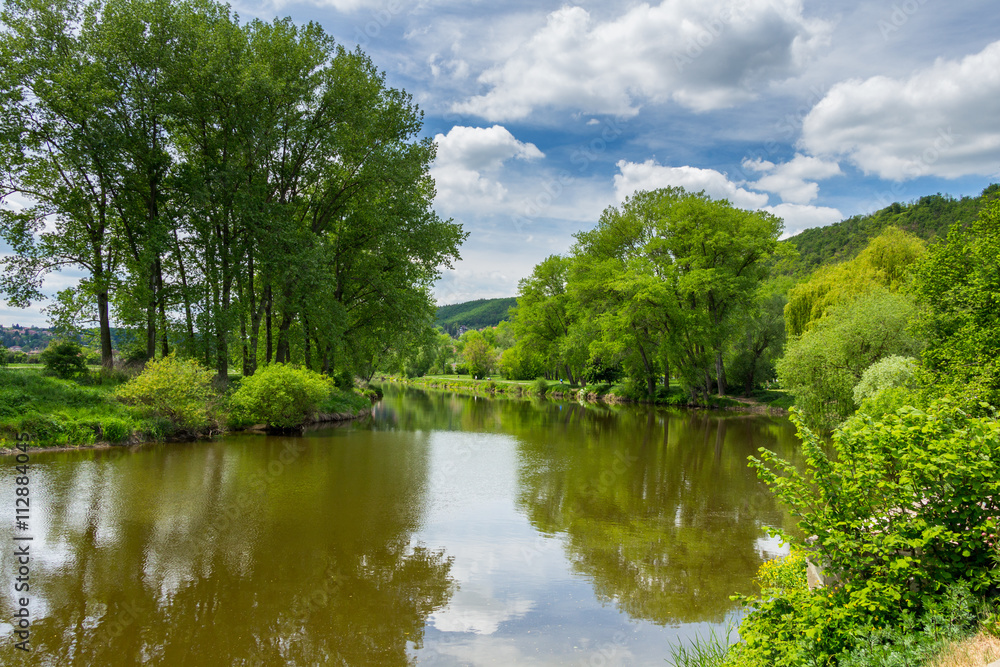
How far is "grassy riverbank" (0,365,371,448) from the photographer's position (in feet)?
42.5

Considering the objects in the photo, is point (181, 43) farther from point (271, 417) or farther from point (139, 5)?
point (271, 417)

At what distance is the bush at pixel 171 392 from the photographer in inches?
611

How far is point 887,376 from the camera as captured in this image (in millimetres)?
16891

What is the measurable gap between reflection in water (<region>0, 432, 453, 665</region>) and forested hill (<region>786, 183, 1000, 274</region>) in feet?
207

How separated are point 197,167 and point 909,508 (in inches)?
930

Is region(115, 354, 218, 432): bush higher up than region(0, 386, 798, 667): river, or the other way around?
region(115, 354, 218, 432): bush

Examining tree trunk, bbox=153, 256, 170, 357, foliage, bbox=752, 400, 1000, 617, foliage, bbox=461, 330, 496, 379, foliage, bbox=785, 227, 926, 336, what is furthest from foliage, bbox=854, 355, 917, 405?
foliage, bbox=461, 330, 496, 379

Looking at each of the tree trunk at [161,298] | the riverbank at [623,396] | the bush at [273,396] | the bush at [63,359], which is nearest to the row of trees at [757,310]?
the riverbank at [623,396]

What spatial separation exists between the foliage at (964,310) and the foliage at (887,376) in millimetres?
933

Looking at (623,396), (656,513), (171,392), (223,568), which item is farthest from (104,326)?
(623,396)

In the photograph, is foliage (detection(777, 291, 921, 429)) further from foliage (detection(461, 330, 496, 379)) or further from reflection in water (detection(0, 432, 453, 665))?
foliage (detection(461, 330, 496, 379))

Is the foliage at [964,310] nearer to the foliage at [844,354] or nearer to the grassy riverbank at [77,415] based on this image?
the foliage at [844,354]

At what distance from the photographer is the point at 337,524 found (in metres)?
8.95

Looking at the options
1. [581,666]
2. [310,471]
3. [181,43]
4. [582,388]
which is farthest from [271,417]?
[582,388]
